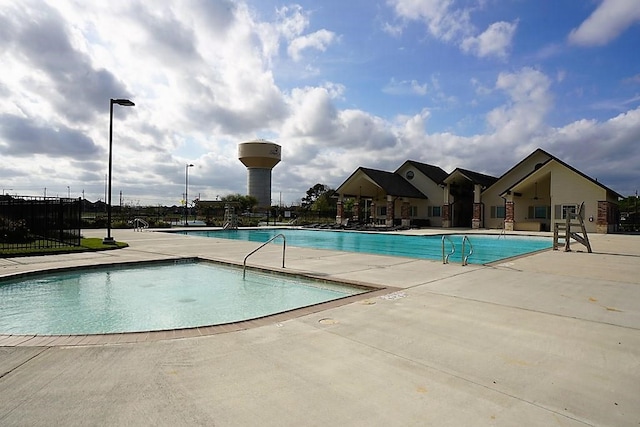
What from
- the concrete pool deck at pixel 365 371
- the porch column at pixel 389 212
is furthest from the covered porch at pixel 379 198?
the concrete pool deck at pixel 365 371

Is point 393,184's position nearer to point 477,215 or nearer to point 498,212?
point 477,215

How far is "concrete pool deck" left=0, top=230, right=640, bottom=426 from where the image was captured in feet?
9.28

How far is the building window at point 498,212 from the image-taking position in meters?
35.1

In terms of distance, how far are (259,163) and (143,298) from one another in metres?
77.6

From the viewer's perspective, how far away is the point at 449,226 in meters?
37.0

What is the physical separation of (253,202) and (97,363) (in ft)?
213

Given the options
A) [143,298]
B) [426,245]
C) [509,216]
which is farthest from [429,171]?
[143,298]

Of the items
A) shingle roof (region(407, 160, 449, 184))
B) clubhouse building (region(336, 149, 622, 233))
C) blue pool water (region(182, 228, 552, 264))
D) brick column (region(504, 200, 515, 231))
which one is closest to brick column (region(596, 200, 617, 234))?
clubhouse building (region(336, 149, 622, 233))

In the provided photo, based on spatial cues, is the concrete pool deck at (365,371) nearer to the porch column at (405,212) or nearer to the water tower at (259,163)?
the porch column at (405,212)

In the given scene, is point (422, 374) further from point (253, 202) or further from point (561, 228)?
point (253, 202)

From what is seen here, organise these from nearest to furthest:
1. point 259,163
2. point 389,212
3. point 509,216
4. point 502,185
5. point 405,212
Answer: point 509,216 < point 502,185 < point 389,212 < point 405,212 < point 259,163

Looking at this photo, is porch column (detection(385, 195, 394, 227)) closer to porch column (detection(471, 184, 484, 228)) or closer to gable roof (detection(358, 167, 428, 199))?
gable roof (detection(358, 167, 428, 199))

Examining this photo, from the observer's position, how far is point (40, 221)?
15727mm

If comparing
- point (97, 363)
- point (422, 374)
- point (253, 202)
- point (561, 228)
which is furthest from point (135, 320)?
point (253, 202)
